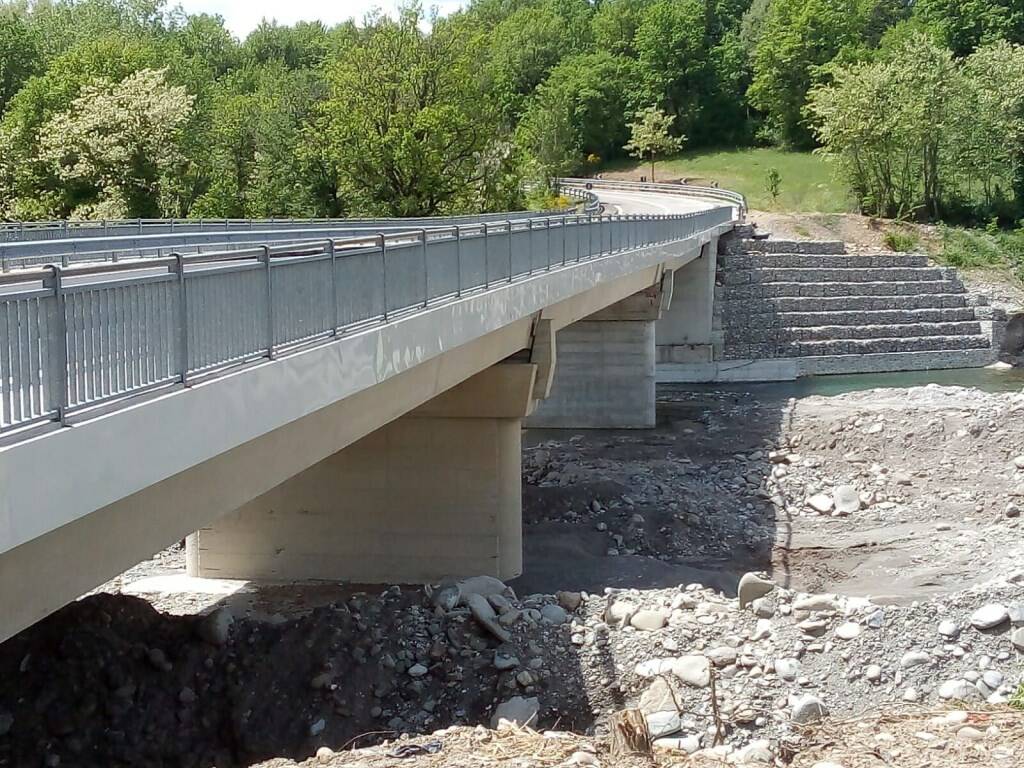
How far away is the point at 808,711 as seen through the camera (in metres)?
12.3

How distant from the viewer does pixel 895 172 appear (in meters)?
63.0

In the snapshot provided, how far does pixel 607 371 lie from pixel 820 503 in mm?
11194

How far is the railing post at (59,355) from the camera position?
21.5 feet

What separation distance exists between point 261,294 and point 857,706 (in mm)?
7862

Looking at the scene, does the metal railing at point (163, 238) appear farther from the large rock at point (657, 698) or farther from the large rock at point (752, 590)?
the large rock at point (752, 590)

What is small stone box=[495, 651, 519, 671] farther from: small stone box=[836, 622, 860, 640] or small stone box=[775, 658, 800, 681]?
small stone box=[836, 622, 860, 640]

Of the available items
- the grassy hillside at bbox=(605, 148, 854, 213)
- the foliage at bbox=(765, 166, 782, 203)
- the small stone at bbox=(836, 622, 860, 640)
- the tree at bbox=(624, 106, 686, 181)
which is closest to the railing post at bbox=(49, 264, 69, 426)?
the small stone at bbox=(836, 622, 860, 640)

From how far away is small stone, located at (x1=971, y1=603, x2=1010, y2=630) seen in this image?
13992mm

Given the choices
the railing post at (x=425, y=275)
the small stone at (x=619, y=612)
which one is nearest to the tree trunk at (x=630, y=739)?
the railing post at (x=425, y=275)

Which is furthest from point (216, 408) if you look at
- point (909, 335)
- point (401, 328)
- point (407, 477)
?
point (909, 335)

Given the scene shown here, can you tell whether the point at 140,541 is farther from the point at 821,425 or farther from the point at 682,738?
the point at 821,425

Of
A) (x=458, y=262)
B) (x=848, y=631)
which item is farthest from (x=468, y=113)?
(x=848, y=631)

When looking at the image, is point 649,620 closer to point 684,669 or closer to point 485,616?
point 684,669

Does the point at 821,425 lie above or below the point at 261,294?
below
